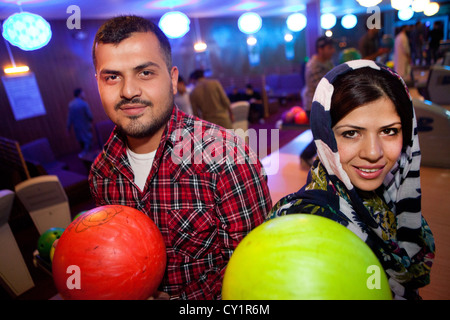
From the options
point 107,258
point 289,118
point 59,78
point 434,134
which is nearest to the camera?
point 107,258

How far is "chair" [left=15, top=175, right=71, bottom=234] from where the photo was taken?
311cm

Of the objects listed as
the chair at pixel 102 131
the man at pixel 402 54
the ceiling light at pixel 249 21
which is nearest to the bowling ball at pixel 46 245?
the chair at pixel 102 131

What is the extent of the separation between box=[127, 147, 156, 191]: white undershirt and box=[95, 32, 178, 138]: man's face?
0.56 ft

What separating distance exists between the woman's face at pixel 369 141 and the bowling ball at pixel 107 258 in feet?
2.36

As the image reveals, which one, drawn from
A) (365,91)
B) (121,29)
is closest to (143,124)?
(121,29)

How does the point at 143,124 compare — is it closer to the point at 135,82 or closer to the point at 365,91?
the point at 135,82

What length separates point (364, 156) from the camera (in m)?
0.92

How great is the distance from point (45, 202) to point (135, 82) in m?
2.82

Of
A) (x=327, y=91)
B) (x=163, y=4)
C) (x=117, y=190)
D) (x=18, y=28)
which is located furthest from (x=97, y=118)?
(x=327, y=91)

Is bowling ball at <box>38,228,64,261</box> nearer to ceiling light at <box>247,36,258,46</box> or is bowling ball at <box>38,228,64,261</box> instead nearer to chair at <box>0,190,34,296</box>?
chair at <box>0,190,34,296</box>

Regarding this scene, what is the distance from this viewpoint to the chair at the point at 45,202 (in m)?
3.11

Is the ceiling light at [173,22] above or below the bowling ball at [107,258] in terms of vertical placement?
above

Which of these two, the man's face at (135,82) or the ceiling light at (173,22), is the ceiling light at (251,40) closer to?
the ceiling light at (173,22)

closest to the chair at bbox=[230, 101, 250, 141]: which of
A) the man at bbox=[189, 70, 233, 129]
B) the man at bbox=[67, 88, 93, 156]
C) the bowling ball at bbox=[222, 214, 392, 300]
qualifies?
the man at bbox=[189, 70, 233, 129]
